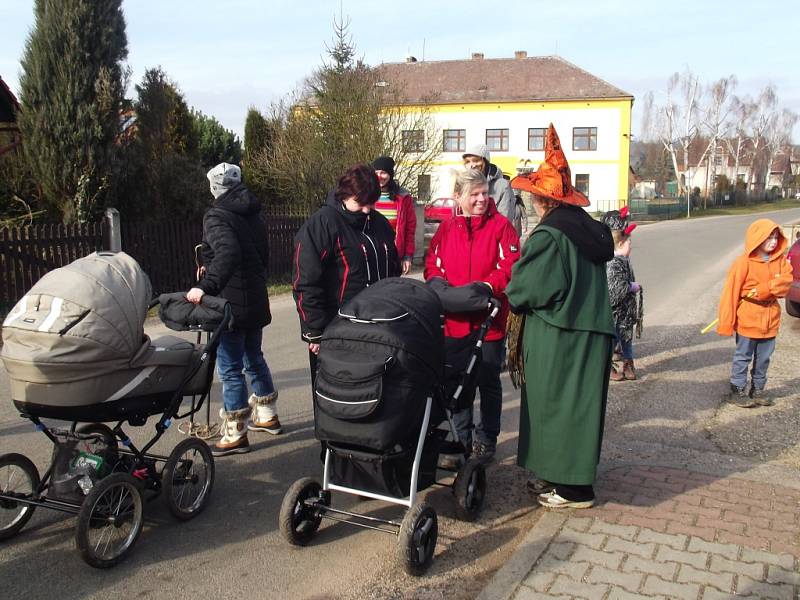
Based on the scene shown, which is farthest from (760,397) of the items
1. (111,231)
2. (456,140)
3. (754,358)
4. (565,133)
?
(456,140)

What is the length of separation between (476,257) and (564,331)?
0.84 meters

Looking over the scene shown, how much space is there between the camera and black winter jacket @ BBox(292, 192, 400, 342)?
4.58m

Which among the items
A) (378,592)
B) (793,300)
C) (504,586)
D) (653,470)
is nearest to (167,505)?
(378,592)

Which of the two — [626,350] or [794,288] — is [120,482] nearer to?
[626,350]

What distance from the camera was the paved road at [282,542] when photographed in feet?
12.1

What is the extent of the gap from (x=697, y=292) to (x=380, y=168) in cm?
992

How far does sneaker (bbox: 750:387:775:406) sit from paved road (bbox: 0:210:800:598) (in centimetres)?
32

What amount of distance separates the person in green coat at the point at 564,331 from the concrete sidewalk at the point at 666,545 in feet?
1.15

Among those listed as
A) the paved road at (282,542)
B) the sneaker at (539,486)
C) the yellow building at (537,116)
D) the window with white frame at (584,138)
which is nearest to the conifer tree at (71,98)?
the paved road at (282,542)

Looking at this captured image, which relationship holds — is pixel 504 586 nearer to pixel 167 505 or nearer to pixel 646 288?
pixel 167 505

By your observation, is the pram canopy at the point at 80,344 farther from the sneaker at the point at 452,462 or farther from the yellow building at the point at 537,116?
the yellow building at the point at 537,116

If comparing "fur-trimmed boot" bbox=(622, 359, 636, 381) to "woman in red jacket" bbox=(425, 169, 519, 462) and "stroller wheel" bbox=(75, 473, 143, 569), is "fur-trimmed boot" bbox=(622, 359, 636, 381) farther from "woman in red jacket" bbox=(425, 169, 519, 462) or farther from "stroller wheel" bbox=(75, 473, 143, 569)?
"stroller wheel" bbox=(75, 473, 143, 569)

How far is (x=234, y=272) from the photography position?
17.0 feet

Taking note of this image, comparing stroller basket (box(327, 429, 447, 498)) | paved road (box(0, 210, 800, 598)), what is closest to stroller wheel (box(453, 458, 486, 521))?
paved road (box(0, 210, 800, 598))
